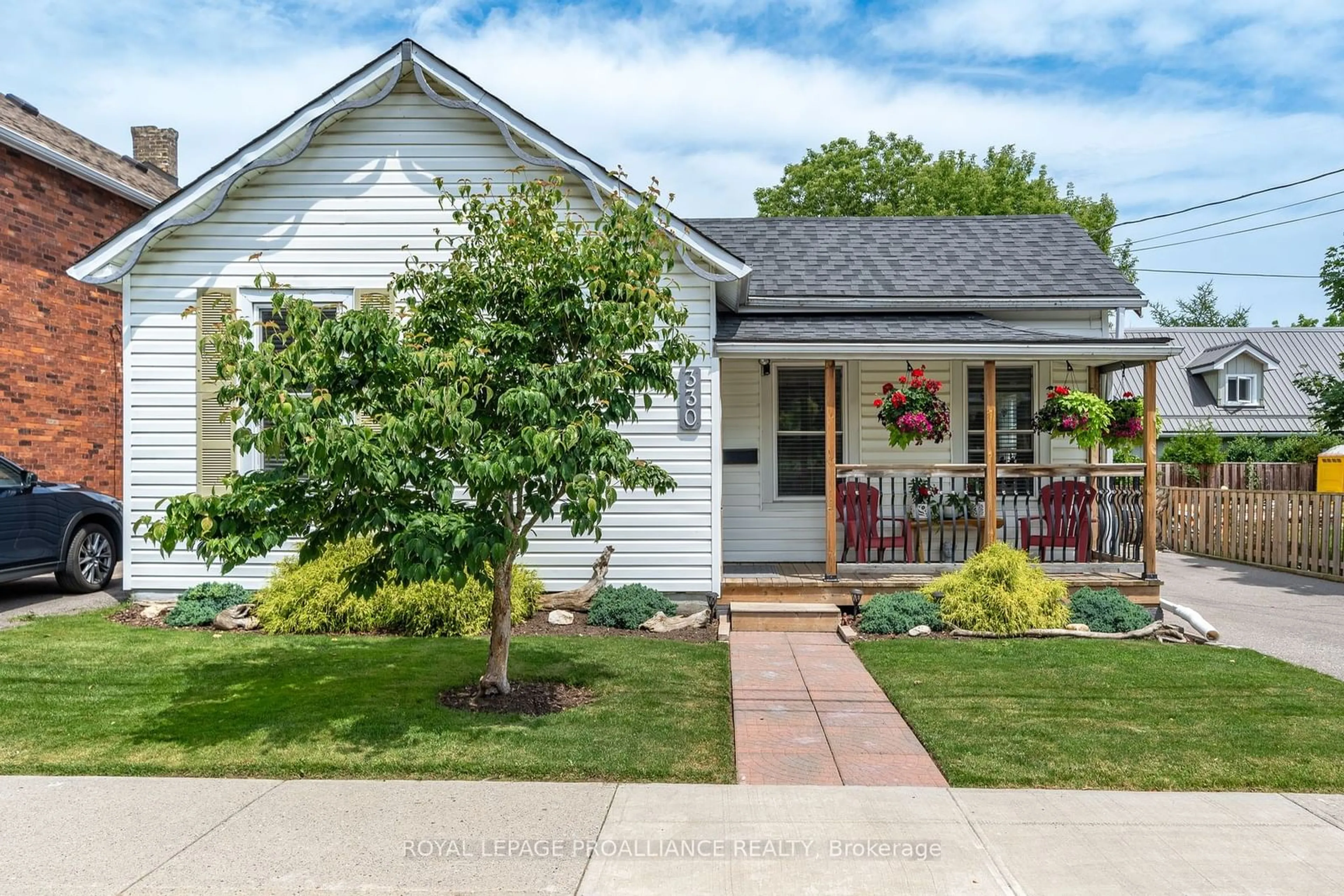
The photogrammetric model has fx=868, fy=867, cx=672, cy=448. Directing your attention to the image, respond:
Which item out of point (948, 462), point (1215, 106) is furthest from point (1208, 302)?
point (948, 462)

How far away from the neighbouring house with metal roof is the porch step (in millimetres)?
22904

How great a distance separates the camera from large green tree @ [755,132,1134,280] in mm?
31547

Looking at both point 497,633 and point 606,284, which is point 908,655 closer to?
point 497,633

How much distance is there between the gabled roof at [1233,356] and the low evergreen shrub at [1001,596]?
24.1 meters

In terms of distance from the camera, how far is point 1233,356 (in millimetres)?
27859

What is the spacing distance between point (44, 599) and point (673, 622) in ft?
23.3

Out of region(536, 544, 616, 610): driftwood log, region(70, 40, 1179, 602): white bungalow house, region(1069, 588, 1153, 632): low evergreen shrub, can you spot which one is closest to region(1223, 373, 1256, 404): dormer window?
region(70, 40, 1179, 602): white bungalow house

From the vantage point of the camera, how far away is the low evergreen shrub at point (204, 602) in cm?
838

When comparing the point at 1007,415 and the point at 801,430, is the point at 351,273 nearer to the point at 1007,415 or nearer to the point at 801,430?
the point at 801,430

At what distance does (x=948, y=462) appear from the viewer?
10.6 metres

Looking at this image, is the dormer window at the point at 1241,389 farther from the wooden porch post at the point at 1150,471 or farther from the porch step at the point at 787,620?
the porch step at the point at 787,620

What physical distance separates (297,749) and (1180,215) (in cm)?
2914

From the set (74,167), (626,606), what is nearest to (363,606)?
(626,606)

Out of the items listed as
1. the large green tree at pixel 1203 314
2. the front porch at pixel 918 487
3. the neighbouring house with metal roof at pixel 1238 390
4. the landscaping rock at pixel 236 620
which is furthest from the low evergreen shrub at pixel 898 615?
the large green tree at pixel 1203 314
